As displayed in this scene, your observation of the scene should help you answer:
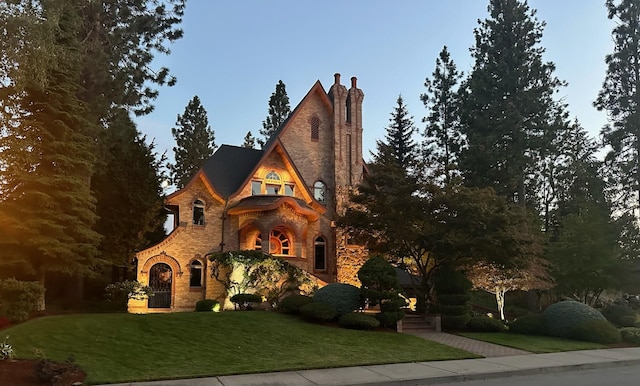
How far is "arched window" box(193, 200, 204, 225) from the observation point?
25.0 metres

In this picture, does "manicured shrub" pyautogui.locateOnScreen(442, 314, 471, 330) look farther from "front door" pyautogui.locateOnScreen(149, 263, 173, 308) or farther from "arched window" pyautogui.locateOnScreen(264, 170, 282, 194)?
"front door" pyautogui.locateOnScreen(149, 263, 173, 308)

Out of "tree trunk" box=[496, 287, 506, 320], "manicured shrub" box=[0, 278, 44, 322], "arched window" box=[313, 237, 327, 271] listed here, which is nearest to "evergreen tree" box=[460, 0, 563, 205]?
"tree trunk" box=[496, 287, 506, 320]

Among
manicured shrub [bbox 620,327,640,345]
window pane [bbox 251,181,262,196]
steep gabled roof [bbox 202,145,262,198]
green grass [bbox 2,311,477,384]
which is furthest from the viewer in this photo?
window pane [bbox 251,181,262,196]

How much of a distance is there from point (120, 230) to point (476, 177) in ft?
80.9

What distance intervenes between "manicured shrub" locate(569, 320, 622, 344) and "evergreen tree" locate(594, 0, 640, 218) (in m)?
18.4

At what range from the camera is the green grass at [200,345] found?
10.4 m

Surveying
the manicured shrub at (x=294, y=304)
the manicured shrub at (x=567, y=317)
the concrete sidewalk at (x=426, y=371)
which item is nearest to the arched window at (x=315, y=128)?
the manicured shrub at (x=294, y=304)

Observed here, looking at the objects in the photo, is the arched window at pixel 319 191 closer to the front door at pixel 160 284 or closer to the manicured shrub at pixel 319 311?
the front door at pixel 160 284

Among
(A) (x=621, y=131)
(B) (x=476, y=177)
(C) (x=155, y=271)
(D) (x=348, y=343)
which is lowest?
(D) (x=348, y=343)

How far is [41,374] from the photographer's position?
343 inches

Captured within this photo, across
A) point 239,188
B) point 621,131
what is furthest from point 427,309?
point 621,131

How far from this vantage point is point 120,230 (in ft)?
95.5

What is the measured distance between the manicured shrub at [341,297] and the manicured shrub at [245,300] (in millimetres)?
3395

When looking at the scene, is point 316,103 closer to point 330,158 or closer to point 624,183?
point 330,158
